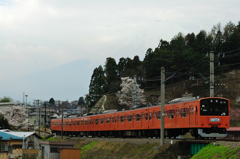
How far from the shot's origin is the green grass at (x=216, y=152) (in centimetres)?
2020

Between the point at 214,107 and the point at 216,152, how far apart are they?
6147mm

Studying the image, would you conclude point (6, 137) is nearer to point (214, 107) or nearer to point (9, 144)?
point (9, 144)

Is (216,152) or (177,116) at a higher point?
(177,116)

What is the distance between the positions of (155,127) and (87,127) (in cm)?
2218

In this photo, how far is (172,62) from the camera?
89.1 metres

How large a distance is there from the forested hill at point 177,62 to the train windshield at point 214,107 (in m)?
53.1

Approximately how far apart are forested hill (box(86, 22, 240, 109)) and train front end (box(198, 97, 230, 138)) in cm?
5348

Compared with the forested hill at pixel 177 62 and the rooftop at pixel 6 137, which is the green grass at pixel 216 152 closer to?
the rooftop at pixel 6 137

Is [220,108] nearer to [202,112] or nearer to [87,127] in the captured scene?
[202,112]

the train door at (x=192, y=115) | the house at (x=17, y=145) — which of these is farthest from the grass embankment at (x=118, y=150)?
the house at (x=17, y=145)

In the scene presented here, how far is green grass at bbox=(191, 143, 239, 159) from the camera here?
2020cm

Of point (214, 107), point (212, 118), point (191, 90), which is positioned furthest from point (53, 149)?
point (191, 90)

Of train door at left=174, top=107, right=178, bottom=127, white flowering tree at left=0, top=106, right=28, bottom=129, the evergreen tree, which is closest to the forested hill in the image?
the evergreen tree

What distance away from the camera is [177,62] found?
293ft
